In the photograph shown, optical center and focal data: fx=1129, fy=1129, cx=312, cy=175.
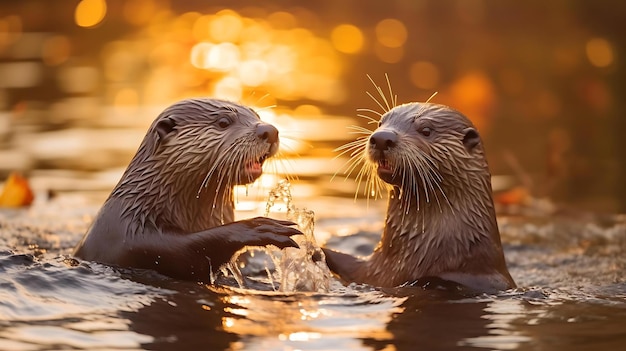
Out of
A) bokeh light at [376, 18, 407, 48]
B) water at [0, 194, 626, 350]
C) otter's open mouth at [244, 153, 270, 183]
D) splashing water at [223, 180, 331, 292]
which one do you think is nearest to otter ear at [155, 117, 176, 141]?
otter's open mouth at [244, 153, 270, 183]

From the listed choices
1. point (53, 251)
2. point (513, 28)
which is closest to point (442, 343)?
point (53, 251)

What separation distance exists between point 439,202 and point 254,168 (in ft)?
3.01

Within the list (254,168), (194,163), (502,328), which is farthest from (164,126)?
(502,328)

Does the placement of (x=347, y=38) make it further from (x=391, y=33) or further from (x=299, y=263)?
(x=299, y=263)

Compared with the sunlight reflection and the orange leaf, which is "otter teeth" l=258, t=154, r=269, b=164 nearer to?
the sunlight reflection

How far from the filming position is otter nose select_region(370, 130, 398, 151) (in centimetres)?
529

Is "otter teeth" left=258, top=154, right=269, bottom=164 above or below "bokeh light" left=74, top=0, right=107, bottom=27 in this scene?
below

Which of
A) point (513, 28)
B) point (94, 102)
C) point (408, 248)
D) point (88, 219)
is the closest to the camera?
point (408, 248)

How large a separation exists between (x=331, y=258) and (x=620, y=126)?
6.73m

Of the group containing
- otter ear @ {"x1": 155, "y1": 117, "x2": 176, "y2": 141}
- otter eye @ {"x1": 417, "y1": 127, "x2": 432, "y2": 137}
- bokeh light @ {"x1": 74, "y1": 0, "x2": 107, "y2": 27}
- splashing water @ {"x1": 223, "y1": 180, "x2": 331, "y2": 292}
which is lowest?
splashing water @ {"x1": 223, "y1": 180, "x2": 331, "y2": 292}

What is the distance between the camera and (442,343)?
4.40 meters

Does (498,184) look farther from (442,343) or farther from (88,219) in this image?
(442,343)

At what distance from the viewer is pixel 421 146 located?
17.8ft

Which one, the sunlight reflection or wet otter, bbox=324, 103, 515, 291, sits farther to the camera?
wet otter, bbox=324, 103, 515, 291
